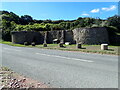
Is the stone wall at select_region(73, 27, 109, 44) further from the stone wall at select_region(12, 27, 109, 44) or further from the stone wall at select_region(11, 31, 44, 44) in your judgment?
the stone wall at select_region(11, 31, 44, 44)

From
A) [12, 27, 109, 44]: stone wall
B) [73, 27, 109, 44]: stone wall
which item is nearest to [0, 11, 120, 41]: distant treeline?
[73, 27, 109, 44]: stone wall

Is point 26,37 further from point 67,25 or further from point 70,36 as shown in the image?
point 67,25

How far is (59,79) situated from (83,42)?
18.1 metres

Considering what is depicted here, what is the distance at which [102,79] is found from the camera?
4461 millimetres

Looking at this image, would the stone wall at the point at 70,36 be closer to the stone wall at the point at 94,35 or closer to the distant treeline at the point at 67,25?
the stone wall at the point at 94,35

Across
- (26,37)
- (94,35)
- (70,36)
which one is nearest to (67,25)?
(26,37)

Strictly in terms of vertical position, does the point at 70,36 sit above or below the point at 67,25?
below

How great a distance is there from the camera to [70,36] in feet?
81.4

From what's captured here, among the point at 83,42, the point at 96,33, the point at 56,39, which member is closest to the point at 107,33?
the point at 96,33

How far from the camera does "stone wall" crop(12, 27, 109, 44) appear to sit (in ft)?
67.6

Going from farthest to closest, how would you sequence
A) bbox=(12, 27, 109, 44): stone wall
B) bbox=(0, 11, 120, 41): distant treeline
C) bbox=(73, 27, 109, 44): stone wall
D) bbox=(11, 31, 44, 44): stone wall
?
bbox=(11, 31, 44, 44): stone wall → bbox=(0, 11, 120, 41): distant treeline → bbox=(12, 27, 109, 44): stone wall → bbox=(73, 27, 109, 44): stone wall

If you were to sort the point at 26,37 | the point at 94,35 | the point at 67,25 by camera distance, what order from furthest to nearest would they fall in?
the point at 67,25, the point at 26,37, the point at 94,35

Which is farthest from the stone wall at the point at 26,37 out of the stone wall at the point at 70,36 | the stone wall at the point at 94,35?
the stone wall at the point at 94,35

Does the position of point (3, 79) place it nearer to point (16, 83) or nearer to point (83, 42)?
point (16, 83)
